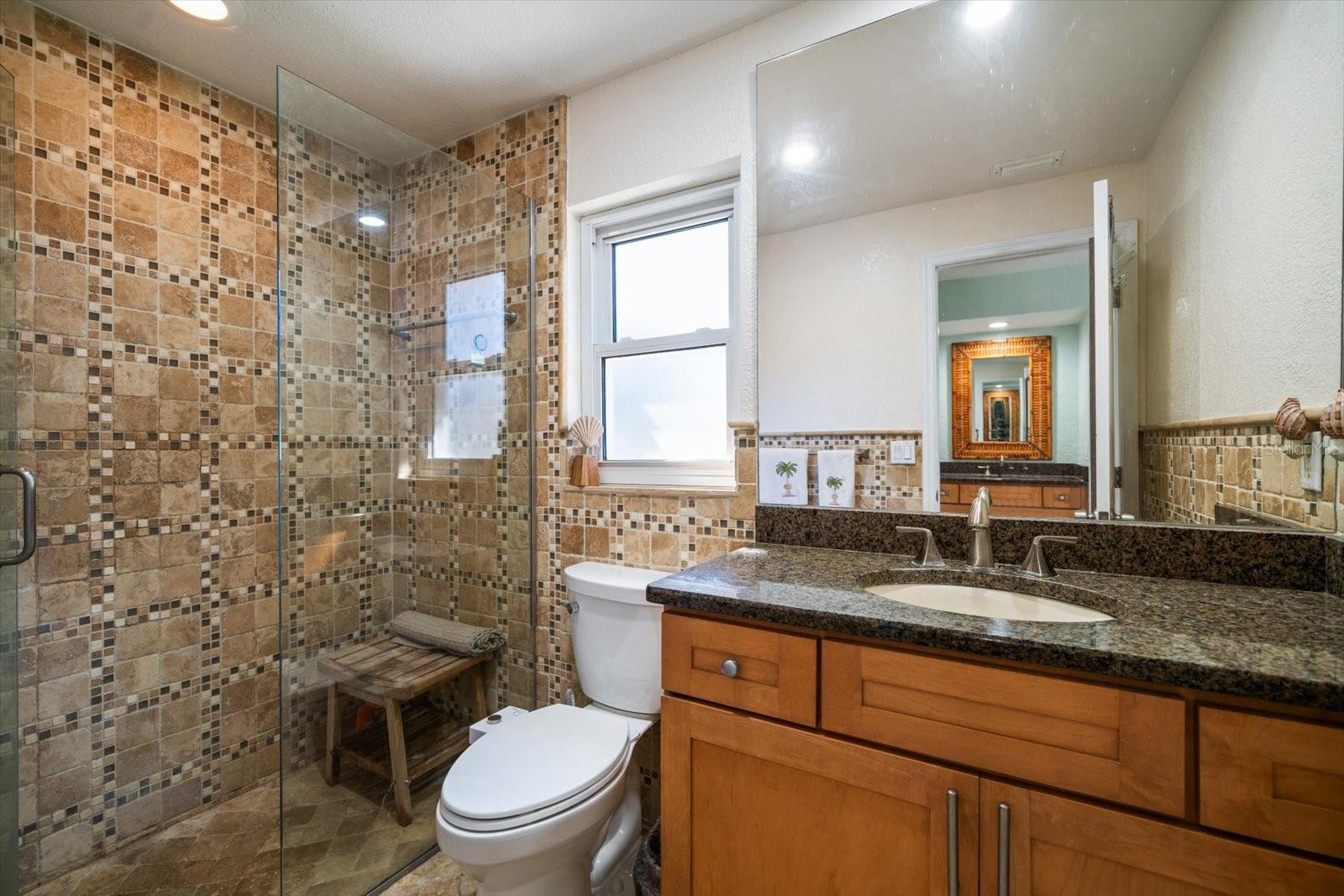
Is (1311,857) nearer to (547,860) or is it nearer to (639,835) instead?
(547,860)

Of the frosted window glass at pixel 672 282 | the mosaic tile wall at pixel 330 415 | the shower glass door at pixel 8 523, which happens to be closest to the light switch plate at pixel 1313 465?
the frosted window glass at pixel 672 282

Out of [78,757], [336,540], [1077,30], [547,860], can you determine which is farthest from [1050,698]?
[78,757]

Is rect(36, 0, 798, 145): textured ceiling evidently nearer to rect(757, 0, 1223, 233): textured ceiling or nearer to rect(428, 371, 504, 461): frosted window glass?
rect(757, 0, 1223, 233): textured ceiling

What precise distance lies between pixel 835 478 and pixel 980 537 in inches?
15.0

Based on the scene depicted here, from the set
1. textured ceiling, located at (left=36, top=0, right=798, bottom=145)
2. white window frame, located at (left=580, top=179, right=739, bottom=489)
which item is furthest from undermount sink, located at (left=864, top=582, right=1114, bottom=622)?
textured ceiling, located at (left=36, top=0, right=798, bottom=145)

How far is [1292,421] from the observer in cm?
101

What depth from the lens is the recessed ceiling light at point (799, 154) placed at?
1.52 m

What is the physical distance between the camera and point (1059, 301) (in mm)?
1246

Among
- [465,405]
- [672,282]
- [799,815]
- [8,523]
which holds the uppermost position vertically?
[672,282]

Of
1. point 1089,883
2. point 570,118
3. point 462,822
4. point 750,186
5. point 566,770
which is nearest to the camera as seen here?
point 1089,883

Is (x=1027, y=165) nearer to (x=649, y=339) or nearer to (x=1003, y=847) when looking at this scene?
(x=649, y=339)

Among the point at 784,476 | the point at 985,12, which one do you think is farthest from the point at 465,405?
the point at 985,12

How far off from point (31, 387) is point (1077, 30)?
2.86m

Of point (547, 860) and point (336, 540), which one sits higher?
point (336, 540)
